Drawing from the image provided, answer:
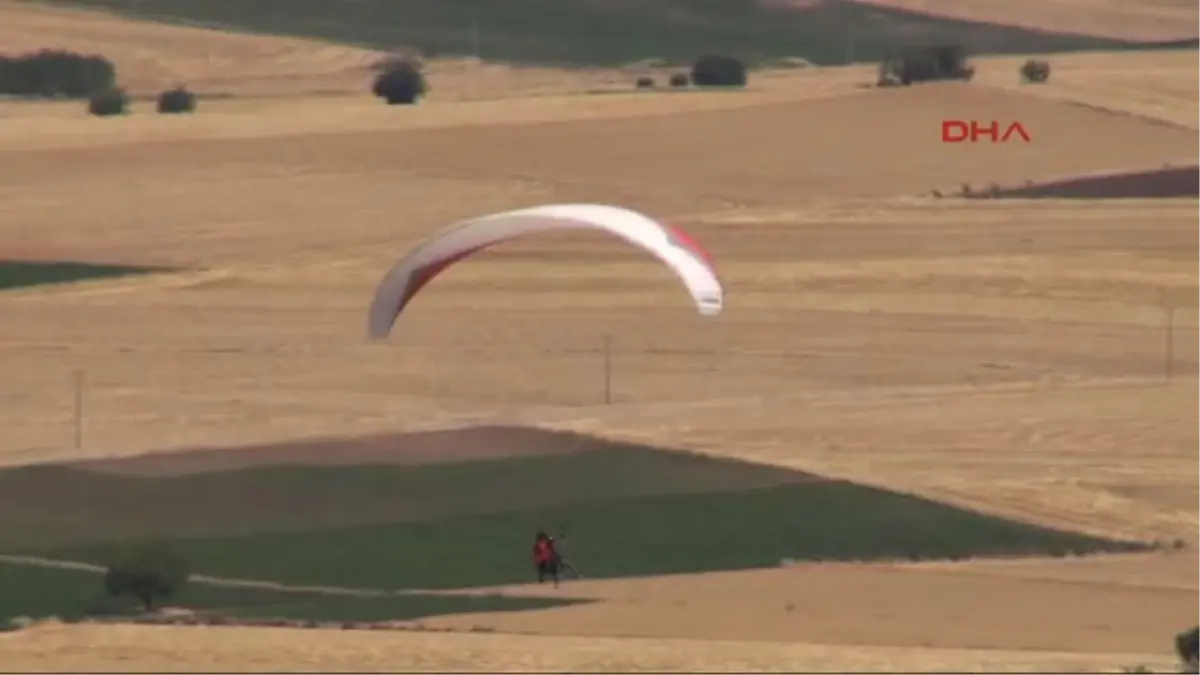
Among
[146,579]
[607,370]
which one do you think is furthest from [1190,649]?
[607,370]

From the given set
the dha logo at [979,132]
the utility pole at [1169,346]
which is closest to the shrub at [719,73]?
the dha logo at [979,132]

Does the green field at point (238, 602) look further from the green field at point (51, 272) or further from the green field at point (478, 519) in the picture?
the green field at point (51, 272)

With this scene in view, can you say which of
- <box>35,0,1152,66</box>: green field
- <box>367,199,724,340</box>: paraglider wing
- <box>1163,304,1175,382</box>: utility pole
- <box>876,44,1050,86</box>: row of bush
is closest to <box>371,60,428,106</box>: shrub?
<box>876,44,1050,86</box>: row of bush

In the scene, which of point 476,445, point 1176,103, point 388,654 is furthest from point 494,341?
point 1176,103

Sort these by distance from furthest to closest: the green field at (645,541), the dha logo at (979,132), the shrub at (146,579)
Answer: the dha logo at (979,132) < the green field at (645,541) < the shrub at (146,579)

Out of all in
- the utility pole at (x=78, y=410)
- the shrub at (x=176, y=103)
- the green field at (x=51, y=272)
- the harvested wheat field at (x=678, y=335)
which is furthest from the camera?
the shrub at (x=176, y=103)

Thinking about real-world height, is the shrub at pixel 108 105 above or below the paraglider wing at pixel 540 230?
above

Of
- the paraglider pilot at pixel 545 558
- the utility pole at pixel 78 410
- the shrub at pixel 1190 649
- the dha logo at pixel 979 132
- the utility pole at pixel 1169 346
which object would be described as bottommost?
the shrub at pixel 1190 649
